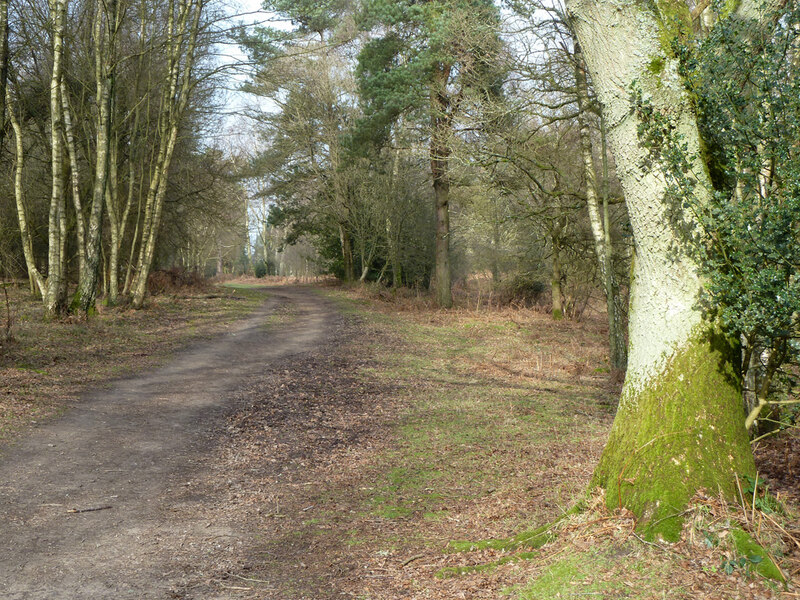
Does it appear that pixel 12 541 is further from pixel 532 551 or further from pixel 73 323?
pixel 73 323

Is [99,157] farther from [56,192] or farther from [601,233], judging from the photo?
[601,233]

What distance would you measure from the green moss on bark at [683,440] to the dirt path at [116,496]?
2.60 metres

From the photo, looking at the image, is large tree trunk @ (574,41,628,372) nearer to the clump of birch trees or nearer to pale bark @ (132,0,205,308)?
the clump of birch trees

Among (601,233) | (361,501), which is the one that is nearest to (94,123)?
(601,233)

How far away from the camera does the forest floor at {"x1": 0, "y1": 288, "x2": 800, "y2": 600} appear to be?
355 cm

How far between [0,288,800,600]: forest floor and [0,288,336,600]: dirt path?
25 mm

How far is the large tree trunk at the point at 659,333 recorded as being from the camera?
3.72 m

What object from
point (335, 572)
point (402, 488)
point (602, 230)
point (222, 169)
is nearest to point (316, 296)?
point (222, 169)

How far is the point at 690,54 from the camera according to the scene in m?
3.94

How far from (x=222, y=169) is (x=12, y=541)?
70.0 feet

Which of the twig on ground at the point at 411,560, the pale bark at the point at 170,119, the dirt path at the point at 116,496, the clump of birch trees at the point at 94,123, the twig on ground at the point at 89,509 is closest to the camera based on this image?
the dirt path at the point at 116,496

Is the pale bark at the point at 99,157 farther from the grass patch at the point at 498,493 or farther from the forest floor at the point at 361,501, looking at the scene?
the grass patch at the point at 498,493

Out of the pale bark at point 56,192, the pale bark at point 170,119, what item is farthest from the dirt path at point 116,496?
the pale bark at point 170,119

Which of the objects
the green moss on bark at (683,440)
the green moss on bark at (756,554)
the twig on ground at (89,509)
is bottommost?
the twig on ground at (89,509)
